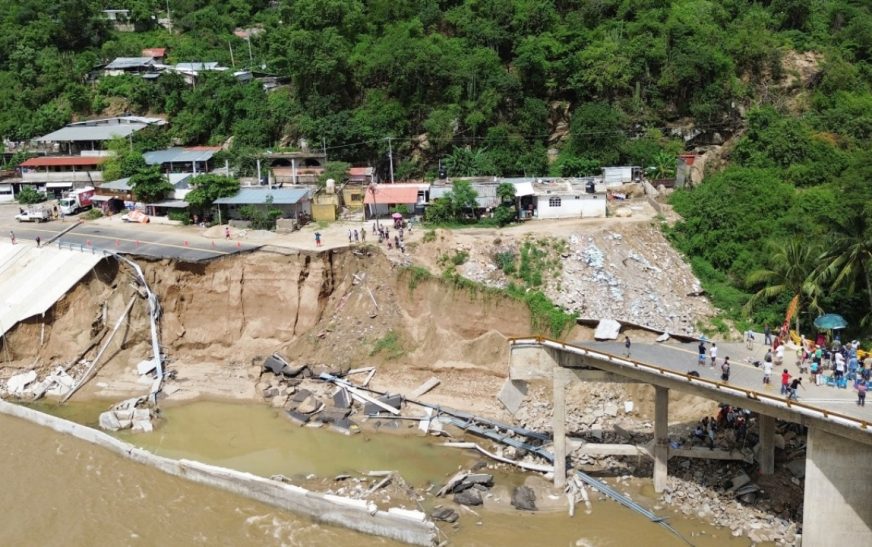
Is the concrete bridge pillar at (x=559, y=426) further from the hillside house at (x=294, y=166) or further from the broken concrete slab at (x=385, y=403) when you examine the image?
the hillside house at (x=294, y=166)

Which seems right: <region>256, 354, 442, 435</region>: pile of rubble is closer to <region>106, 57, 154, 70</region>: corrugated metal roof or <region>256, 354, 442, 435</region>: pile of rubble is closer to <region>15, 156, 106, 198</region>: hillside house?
<region>15, 156, 106, 198</region>: hillside house

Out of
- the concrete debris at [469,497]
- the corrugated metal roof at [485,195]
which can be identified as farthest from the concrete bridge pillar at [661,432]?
Result: the corrugated metal roof at [485,195]

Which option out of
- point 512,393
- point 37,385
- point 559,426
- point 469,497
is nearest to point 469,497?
point 469,497

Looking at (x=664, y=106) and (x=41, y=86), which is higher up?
(x=41, y=86)

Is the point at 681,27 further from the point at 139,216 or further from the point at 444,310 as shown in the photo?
the point at 139,216

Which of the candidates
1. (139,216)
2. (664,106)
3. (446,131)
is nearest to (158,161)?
(139,216)

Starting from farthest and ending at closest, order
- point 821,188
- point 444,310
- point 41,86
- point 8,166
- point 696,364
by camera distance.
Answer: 1. point 41,86
2. point 8,166
3. point 821,188
4. point 444,310
5. point 696,364

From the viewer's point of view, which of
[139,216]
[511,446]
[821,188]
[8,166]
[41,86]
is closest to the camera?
[511,446]

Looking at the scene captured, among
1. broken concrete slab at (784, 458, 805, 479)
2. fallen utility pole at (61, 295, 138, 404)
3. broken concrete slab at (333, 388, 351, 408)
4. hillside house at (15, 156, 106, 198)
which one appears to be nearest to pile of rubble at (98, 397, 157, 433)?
fallen utility pole at (61, 295, 138, 404)
